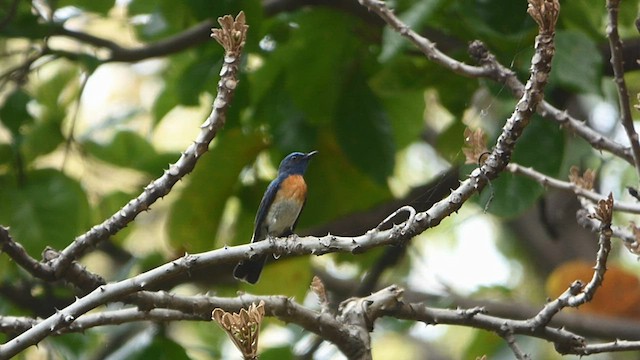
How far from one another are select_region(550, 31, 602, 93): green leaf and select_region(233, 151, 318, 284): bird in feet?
4.84

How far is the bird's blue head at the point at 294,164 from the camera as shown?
6.03m

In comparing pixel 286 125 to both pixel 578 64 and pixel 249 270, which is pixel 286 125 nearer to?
pixel 249 270

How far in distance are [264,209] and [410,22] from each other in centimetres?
163

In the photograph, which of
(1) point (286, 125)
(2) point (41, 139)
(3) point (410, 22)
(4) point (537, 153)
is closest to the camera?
(3) point (410, 22)

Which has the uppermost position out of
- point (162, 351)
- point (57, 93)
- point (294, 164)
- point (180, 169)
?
point (57, 93)

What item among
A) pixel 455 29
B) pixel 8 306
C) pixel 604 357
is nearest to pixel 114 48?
pixel 8 306

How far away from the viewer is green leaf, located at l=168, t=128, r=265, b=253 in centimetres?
651

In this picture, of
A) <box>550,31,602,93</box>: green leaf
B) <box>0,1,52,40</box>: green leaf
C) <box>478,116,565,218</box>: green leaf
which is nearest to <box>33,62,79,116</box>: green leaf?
<box>0,1,52,40</box>: green leaf

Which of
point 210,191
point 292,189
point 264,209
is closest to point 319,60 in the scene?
point 292,189

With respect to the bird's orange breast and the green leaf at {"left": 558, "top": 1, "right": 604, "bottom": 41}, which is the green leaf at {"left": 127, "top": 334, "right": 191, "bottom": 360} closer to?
the bird's orange breast

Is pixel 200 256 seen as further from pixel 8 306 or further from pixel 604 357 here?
pixel 604 357

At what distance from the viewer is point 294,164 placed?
6.09 meters

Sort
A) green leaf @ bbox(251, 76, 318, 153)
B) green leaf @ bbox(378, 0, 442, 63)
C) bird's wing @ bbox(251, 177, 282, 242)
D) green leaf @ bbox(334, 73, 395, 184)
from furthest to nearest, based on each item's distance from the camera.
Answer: green leaf @ bbox(251, 76, 318, 153) < green leaf @ bbox(334, 73, 395, 184) < bird's wing @ bbox(251, 177, 282, 242) < green leaf @ bbox(378, 0, 442, 63)

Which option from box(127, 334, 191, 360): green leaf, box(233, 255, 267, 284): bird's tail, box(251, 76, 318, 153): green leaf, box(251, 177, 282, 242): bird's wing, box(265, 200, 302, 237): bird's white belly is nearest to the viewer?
box(233, 255, 267, 284): bird's tail
